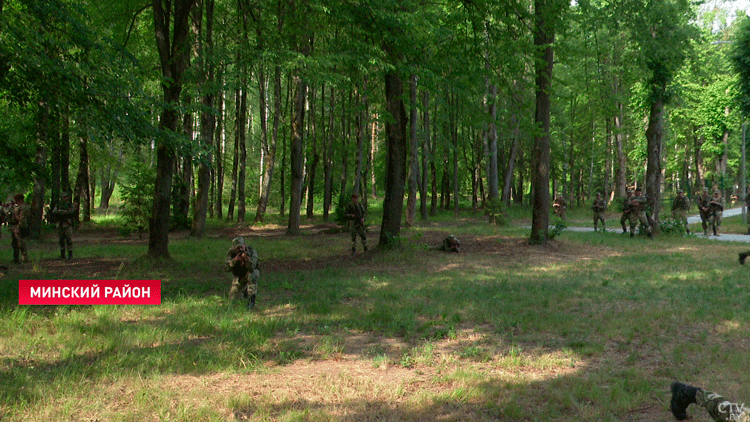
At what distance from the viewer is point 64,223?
13.3 meters

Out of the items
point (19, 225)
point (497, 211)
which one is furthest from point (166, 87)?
point (497, 211)

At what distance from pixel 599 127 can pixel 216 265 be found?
131 ft

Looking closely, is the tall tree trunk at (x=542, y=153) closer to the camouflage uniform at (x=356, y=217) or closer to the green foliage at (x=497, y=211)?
the camouflage uniform at (x=356, y=217)

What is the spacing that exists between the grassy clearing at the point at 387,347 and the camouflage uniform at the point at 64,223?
7.87ft

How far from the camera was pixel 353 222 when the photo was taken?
46.2 feet

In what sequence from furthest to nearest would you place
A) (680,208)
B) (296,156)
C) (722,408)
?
(680,208)
(296,156)
(722,408)

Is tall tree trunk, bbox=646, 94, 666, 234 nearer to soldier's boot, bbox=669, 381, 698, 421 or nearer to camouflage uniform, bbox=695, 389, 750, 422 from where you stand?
soldier's boot, bbox=669, 381, 698, 421

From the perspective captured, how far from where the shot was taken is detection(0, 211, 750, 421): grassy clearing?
4.23 meters

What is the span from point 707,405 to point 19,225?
1412cm

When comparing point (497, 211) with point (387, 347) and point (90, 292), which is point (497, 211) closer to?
point (90, 292)

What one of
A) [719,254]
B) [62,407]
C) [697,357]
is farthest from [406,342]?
[719,254]

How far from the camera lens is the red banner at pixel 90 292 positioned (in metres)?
8.31

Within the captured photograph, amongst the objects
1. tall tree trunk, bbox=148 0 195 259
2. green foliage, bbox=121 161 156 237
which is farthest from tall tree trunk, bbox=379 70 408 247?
green foliage, bbox=121 161 156 237

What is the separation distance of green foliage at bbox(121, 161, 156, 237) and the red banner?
9.48 meters
